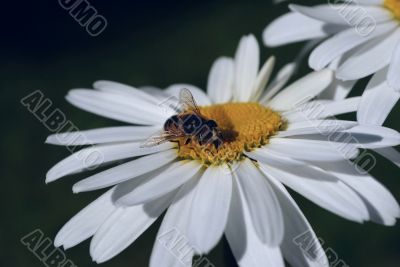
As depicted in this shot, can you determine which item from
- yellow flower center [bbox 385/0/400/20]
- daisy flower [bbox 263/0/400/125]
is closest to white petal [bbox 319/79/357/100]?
daisy flower [bbox 263/0/400/125]

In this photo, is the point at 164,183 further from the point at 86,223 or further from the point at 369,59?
the point at 369,59

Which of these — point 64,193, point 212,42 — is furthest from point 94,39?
point 64,193

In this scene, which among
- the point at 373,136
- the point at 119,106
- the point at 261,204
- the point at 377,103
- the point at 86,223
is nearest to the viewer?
the point at 261,204

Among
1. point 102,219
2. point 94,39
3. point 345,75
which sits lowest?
point 345,75

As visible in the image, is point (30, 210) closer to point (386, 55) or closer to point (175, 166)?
point (175, 166)

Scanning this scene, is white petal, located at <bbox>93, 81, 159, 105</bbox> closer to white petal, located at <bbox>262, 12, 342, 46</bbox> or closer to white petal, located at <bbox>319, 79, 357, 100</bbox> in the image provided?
white petal, located at <bbox>262, 12, 342, 46</bbox>

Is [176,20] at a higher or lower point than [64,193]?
higher

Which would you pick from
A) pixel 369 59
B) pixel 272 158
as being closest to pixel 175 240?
pixel 272 158
